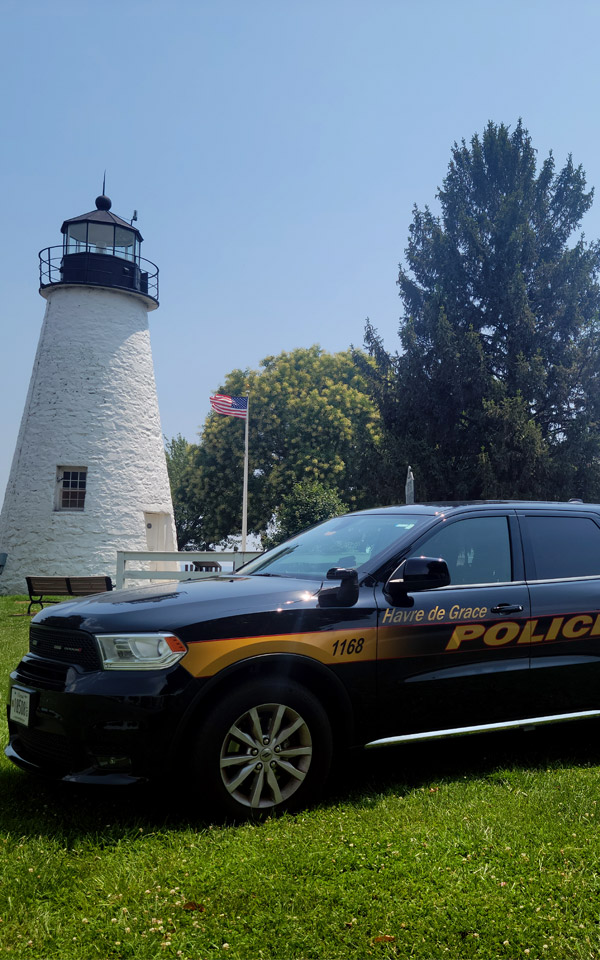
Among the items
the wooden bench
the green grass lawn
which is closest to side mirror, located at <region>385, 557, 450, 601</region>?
the green grass lawn

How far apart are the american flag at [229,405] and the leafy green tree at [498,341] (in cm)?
560

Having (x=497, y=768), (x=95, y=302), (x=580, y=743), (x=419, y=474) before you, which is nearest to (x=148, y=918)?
(x=497, y=768)

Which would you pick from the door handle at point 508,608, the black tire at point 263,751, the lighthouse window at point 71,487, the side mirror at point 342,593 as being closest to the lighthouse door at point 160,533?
the lighthouse window at point 71,487

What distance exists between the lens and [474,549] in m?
5.29

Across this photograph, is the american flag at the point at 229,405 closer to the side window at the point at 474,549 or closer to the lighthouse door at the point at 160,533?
the lighthouse door at the point at 160,533

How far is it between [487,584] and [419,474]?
1013 inches

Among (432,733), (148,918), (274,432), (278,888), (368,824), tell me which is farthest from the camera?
(274,432)

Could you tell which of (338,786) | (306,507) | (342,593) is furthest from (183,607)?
(306,507)

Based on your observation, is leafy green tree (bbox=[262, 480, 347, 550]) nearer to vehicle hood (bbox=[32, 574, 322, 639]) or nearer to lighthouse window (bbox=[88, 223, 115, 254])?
lighthouse window (bbox=[88, 223, 115, 254])

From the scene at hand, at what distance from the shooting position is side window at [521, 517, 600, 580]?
550 cm

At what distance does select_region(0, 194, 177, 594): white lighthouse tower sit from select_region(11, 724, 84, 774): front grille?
20.7 metres

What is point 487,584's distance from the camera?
5203 mm

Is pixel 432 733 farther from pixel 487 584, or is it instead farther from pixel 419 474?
pixel 419 474

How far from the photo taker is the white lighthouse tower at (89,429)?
82.4 feet
